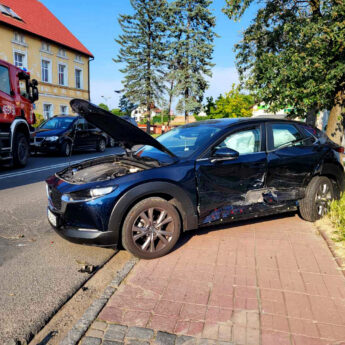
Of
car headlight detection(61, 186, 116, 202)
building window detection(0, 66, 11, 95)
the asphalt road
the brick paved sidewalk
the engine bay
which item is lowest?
the asphalt road

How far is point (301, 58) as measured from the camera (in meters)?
9.21

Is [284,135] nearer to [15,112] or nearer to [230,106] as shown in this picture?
[15,112]

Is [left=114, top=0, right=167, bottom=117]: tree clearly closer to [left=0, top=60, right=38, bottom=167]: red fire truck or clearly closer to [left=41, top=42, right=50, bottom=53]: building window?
[left=41, top=42, right=50, bottom=53]: building window

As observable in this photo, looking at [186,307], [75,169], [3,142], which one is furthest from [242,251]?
[3,142]

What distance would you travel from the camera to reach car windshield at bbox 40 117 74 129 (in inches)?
603

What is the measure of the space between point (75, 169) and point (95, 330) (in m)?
2.40

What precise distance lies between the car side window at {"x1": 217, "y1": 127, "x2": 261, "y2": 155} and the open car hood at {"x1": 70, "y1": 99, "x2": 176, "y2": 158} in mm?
831

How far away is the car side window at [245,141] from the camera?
449 cm

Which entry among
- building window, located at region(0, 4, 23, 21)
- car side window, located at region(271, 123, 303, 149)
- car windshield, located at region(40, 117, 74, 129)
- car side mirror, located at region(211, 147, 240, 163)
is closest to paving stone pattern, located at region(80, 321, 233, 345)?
car side mirror, located at region(211, 147, 240, 163)

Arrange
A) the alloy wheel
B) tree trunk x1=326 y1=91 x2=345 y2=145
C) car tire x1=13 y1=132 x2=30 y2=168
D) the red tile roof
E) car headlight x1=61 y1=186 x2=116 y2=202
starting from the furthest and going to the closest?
the red tile roof → car tire x1=13 y1=132 x2=30 y2=168 → tree trunk x1=326 y1=91 x2=345 y2=145 → the alloy wheel → car headlight x1=61 y1=186 x2=116 y2=202

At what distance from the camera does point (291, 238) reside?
448 centimetres

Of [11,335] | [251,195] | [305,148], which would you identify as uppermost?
[305,148]

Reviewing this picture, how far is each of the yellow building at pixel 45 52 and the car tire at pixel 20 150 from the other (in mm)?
16763

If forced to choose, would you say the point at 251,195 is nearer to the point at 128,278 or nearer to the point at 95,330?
the point at 128,278
